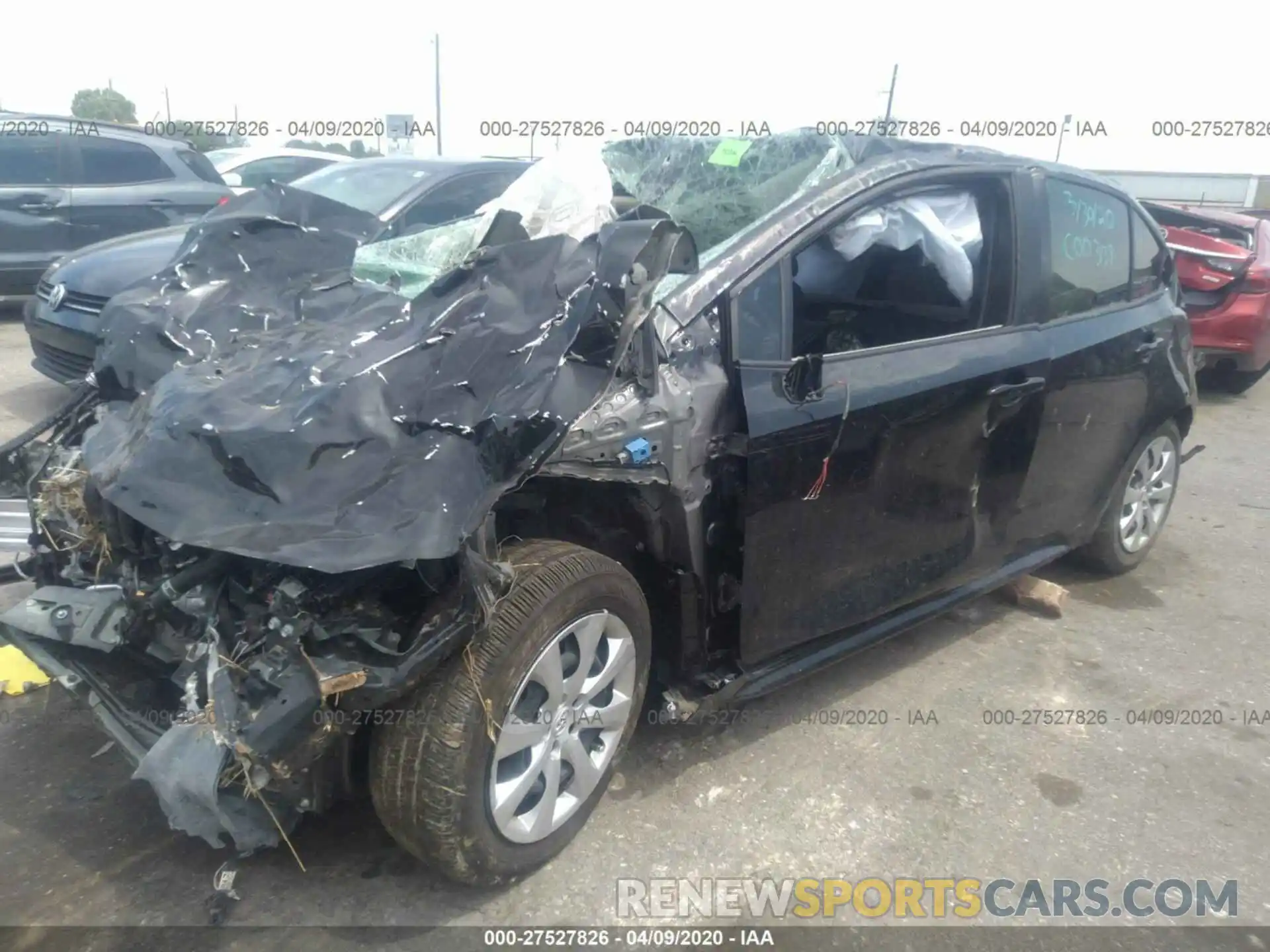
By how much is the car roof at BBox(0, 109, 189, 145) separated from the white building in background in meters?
25.4

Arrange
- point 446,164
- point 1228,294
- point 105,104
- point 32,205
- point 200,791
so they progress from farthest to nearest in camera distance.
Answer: point 105,104 < point 1228,294 < point 32,205 < point 446,164 < point 200,791

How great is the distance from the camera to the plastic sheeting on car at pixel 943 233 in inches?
138

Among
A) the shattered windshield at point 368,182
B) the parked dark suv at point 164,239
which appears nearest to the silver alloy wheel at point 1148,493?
the parked dark suv at point 164,239

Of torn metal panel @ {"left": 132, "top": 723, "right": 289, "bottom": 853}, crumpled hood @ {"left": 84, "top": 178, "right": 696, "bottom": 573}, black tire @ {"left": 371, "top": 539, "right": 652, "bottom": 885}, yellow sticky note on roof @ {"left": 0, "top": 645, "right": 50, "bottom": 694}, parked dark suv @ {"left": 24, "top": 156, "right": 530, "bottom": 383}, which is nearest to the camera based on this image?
torn metal panel @ {"left": 132, "top": 723, "right": 289, "bottom": 853}

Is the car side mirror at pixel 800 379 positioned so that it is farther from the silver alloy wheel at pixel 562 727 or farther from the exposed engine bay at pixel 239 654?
the exposed engine bay at pixel 239 654

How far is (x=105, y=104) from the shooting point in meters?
32.8

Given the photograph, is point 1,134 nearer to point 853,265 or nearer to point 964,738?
point 853,265

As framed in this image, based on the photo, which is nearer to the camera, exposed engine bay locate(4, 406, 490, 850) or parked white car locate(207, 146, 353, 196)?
exposed engine bay locate(4, 406, 490, 850)

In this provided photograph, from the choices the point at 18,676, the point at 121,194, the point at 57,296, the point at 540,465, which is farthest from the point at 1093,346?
the point at 121,194

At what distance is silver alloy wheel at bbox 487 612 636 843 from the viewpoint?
2414mm

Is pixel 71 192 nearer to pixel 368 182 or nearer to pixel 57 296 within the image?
pixel 57 296

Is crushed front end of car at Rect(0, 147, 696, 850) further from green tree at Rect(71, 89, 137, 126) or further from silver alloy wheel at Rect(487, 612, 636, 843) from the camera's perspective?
green tree at Rect(71, 89, 137, 126)

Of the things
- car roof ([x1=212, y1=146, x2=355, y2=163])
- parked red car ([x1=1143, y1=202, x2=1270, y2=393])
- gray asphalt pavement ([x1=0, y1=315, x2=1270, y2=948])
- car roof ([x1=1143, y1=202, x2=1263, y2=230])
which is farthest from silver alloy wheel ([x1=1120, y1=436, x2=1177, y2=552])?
car roof ([x1=212, y1=146, x2=355, y2=163])

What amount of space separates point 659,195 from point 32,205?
6.60m
